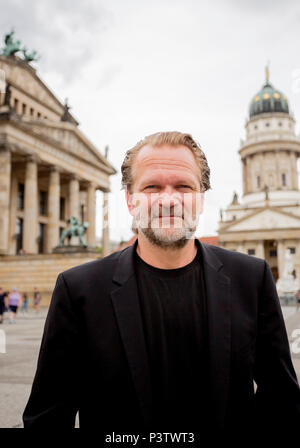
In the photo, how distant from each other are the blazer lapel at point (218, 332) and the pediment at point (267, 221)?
223 ft

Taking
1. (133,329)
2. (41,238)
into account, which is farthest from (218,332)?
(41,238)

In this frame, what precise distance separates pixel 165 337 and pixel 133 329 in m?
0.15

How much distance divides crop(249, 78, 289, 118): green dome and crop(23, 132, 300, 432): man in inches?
3704

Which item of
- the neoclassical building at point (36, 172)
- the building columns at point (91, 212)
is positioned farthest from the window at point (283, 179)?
the building columns at point (91, 212)

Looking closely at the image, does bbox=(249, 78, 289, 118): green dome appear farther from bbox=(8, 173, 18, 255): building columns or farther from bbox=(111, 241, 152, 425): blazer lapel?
bbox=(111, 241, 152, 425): blazer lapel

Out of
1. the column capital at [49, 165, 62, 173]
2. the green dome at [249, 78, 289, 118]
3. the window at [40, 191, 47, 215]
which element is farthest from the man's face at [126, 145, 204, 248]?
the green dome at [249, 78, 289, 118]

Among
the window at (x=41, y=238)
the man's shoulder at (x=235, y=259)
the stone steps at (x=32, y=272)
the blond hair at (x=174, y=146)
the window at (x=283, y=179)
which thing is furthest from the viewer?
the window at (x=283, y=179)

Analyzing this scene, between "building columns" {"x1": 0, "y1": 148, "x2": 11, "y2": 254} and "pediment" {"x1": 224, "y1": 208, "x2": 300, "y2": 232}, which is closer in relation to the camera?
"building columns" {"x1": 0, "y1": 148, "x2": 11, "y2": 254}

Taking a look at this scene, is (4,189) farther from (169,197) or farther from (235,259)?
(169,197)

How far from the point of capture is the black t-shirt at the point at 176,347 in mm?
1989

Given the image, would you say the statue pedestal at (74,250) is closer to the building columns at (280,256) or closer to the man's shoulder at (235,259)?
the man's shoulder at (235,259)

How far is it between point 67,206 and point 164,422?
47.0m

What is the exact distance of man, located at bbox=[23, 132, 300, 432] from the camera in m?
1.99

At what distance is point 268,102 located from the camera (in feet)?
298
